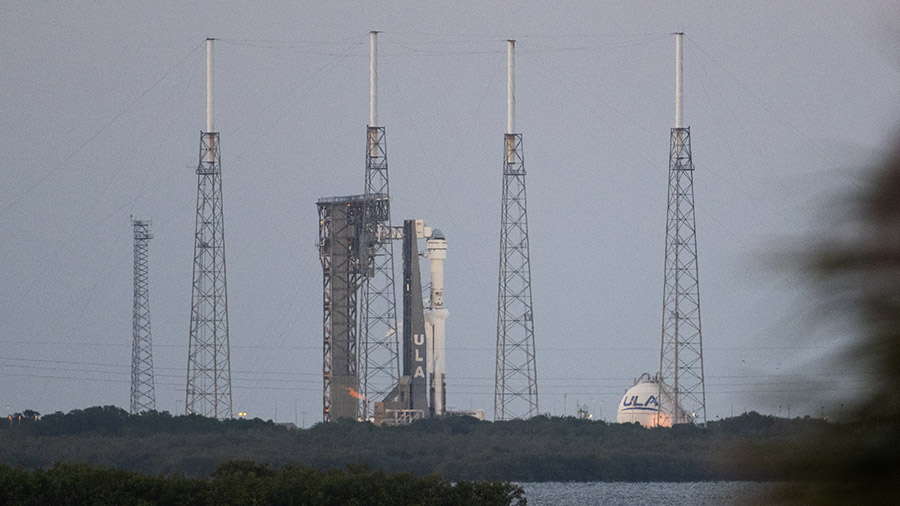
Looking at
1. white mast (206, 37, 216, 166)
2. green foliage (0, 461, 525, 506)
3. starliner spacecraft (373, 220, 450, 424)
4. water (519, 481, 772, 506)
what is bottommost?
water (519, 481, 772, 506)

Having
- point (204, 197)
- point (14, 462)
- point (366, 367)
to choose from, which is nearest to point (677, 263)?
point (366, 367)

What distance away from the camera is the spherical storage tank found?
A: 84000mm

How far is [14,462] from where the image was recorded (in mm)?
76312

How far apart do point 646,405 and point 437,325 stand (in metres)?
13.5

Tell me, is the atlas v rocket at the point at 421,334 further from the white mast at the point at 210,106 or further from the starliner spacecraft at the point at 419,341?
the white mast at the point at 210,106

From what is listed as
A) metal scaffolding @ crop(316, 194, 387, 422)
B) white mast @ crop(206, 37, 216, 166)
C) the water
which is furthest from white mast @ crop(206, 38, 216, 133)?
the water

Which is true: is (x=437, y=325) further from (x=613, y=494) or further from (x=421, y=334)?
(x=613, y=494)

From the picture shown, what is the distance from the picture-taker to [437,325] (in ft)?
281

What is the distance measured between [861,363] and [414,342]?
80.1 metres

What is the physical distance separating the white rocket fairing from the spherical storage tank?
36.9 feet

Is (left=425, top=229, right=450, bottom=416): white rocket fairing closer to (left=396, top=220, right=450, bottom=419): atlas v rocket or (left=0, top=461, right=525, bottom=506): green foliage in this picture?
(left=396, top=220, right=450, bottom=419): atlas v rocket

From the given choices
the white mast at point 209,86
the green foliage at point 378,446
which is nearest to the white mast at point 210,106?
the white mast at point 209,86

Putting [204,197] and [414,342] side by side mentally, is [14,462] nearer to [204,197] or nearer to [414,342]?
[204,197]

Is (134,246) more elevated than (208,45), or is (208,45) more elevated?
(208,45)
